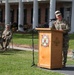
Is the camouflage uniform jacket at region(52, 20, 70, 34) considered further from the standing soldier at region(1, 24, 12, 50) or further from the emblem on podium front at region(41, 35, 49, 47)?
the standing soldier at region(1, 24, 12, 50)

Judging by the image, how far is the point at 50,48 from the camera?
11.1 metres

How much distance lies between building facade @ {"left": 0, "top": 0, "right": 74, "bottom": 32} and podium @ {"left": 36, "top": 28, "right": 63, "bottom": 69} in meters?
24.4

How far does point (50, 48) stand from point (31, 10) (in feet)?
107

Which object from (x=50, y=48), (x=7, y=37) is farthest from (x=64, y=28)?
(x=7, y=37)

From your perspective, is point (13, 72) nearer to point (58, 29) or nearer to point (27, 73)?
point (27, 73)

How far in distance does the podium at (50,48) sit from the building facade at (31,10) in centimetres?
2439

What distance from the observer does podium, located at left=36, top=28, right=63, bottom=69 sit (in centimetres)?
1110

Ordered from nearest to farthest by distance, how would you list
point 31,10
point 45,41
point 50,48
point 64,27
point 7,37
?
point 50,48 → point 45,41 → point 64,27 → point 7,37 → point 31,10

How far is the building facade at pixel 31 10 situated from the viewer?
126ft

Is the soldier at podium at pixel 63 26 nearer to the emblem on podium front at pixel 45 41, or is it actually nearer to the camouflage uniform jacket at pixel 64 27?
the camouflage uniform jacket at pixel 64 27

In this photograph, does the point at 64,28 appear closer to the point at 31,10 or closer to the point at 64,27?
the point at 64,27

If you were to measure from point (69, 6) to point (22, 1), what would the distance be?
539 centimetres

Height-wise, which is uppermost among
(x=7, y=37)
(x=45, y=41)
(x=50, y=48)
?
(x=45, y=41)

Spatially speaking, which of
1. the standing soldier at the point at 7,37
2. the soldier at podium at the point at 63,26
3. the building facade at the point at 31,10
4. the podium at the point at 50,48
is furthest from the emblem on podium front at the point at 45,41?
the building facade at the point at 31,10
